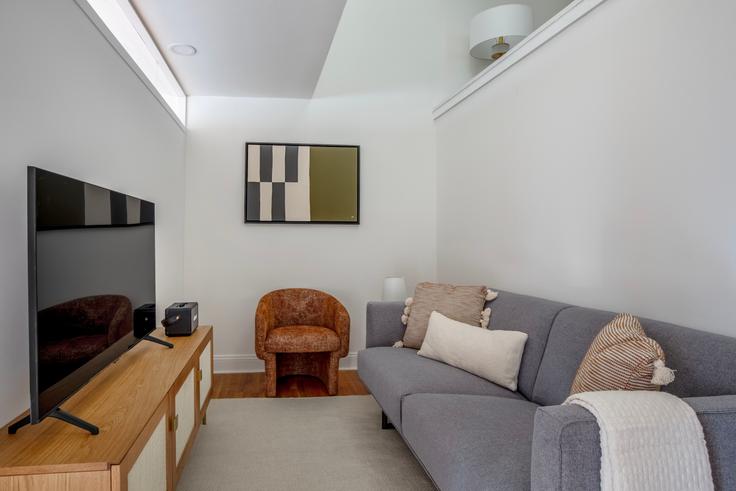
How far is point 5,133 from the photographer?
1495mm

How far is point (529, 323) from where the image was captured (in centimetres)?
227

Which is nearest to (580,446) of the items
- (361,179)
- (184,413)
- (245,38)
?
(184,413)

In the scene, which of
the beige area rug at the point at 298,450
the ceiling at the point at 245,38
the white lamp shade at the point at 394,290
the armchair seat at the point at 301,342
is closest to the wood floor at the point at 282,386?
the beige area rug at the point at 298,450

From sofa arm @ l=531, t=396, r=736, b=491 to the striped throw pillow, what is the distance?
0.60ft

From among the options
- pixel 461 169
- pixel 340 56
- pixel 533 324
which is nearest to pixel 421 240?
pixel 461 169

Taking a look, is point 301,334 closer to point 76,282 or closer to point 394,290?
point 394,290

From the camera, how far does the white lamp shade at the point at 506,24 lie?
3525mm

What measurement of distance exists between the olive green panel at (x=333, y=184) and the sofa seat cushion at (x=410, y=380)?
1.74 m

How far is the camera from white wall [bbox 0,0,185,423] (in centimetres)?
152

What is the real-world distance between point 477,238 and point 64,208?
2701 mm

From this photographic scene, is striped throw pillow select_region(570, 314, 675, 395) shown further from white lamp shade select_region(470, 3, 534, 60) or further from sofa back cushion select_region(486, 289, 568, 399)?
white lamp shade select_region(470, 3, 534, 60)

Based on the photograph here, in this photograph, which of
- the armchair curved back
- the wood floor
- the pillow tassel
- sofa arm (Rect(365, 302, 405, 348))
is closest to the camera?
the pillow tassel

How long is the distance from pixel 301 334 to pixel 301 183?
142cm

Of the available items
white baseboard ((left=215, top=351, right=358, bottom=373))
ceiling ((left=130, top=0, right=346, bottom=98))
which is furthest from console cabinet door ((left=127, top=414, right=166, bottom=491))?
white baseboard ((left=215, top=351, right=358, bottom=373))
